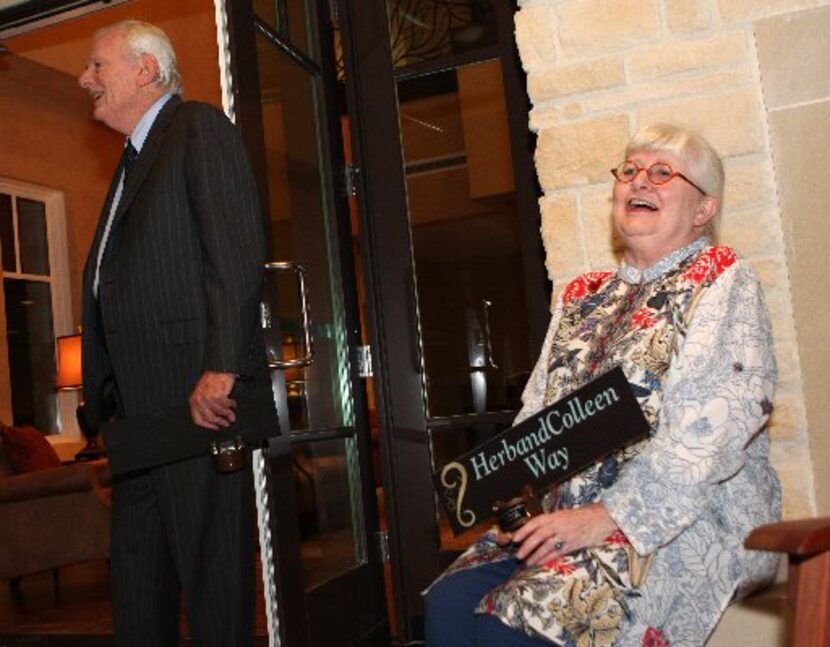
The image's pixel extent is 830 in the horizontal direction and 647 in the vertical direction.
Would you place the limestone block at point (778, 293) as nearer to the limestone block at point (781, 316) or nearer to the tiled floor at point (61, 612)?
the limestone block at point (781, 316)

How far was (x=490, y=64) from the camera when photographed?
345 cm

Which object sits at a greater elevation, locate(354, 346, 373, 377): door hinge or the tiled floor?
locate(354, 346, 373, 377): door hinge

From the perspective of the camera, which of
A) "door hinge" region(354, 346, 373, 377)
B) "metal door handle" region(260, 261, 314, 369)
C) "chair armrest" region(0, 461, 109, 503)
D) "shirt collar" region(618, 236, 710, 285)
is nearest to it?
"shirt collar" region(618, 236, 710, 285)

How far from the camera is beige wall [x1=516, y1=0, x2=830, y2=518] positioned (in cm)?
221

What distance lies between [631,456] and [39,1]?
2871mm

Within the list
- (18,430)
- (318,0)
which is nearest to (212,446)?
(318,0)

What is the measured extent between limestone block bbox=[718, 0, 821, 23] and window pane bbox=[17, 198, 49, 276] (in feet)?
21.0

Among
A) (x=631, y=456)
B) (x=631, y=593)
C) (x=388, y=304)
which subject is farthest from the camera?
(x=388, y=304)

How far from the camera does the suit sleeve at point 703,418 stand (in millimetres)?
1617

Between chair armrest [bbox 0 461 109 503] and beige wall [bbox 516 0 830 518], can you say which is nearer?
Answer: beige wall [bbox 516 0 830 518]

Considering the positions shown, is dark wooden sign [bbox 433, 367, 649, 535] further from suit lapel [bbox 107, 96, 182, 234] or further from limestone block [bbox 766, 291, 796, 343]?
suit lapel [bbox 107, 96, 182, 234]

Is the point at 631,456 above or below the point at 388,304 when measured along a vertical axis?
below

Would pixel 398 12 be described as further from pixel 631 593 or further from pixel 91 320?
pixel 631 593

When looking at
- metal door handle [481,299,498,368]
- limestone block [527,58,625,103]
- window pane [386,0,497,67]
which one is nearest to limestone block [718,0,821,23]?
limestone block [527,58,625,103]
